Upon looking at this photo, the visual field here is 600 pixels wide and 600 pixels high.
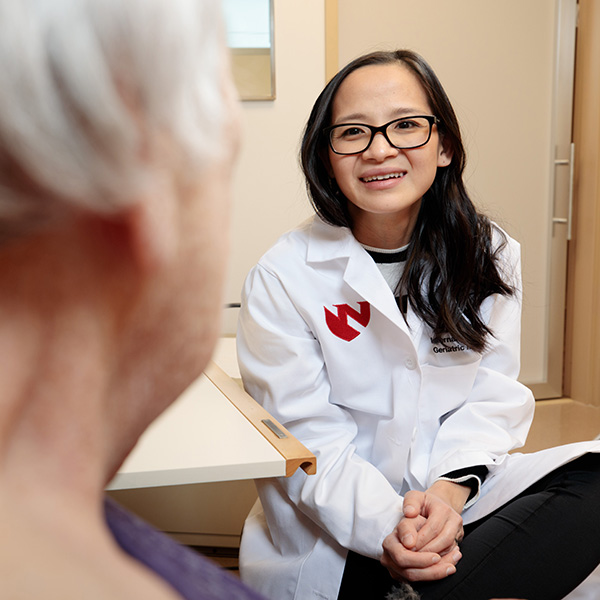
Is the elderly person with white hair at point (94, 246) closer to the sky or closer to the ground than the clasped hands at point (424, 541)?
closer to the sky

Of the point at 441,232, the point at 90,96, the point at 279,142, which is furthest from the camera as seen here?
the point at 279,142

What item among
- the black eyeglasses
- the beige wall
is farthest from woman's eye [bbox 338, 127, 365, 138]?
the beige wall

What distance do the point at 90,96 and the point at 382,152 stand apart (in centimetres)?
130

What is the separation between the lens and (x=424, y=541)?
1293mm

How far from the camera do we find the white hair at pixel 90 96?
27 centimetres

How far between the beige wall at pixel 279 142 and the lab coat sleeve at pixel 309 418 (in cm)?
144

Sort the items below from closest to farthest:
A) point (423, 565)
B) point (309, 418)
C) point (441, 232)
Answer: point (423, 565) < point (309, 418) < point (441, 232)

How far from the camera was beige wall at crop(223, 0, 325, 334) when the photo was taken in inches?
117

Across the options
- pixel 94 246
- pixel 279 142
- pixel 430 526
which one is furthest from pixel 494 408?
pixel 279 142

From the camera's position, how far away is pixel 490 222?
5.59ft

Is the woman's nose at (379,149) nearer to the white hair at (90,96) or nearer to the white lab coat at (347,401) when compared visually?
the white lab coat at (347,401)

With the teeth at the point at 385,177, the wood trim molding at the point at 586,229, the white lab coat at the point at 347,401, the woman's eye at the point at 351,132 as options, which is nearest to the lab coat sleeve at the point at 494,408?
the white lab coat at the point at 347,401

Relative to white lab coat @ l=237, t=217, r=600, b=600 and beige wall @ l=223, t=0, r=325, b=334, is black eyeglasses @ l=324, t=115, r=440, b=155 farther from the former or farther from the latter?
beige wall @ l=223, t=0, r=325, b=334

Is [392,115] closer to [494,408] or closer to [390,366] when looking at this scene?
[390,366]
